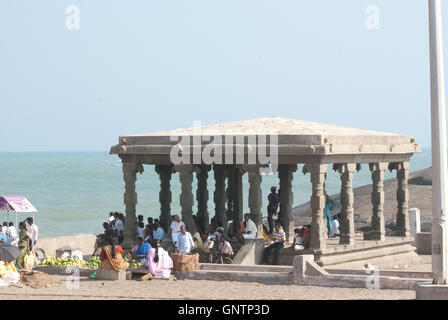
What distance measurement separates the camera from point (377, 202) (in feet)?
99.2

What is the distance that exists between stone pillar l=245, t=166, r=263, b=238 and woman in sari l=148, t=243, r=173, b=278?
3755 mm

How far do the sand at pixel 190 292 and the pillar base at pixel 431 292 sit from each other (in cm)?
215

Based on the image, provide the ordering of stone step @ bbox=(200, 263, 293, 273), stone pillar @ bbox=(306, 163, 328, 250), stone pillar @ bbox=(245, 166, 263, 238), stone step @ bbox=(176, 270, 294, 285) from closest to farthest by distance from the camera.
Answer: stone step @ bbox=(176, 270, 294, 285) → stone step @ bbox=(200, 263, 293, 273) → stone pillar @ bbox=(306, 163, 328, 250) → stone pillar @ bbox=(245, 166, 263, 238)

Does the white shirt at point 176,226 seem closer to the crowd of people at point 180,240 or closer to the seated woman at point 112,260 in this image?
the crowd of people at point 180,240

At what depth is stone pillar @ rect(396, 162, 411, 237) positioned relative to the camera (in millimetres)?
31297

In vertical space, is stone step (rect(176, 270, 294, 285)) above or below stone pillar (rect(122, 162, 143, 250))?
below

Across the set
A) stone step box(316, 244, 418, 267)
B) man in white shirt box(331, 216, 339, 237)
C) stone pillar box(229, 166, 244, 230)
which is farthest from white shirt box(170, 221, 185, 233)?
man in white shirt box(331, 216, 339, 237)

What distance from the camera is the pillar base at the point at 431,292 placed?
18.3 meters

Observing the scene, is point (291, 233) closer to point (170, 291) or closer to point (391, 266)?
point (391, 266)

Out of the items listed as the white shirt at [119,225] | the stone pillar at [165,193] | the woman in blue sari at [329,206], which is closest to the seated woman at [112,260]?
the white shirt at [119,225]

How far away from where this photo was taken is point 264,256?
27.3 m

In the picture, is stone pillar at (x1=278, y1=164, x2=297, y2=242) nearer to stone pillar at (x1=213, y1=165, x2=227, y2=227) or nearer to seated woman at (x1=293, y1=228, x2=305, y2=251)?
stone pillar at (x1=213, y1=165, x2=227, y2=227)
